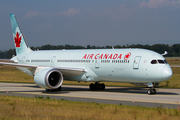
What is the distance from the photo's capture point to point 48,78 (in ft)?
87.0

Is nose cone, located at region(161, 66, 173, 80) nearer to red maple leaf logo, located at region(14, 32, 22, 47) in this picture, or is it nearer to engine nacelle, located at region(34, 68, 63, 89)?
engine nacelle, located at region(34, 68, 63, 89)

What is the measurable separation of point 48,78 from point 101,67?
16.3ft

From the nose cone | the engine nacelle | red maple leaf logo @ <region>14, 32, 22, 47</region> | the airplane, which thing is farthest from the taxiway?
red maple leaf logo @ <region>14, 32, 22, 47</region>

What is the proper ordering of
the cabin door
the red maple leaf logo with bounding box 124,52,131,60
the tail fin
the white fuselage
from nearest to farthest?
the white fuselage < the cabin door < the red maple leaf logo with bounding box 124,52,131,60 < the tail fin

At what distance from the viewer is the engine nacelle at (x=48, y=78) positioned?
2595 centimetres

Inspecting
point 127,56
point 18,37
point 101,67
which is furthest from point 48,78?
point 18,37

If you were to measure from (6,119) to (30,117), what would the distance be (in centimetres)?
102

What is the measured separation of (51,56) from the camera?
106 feet

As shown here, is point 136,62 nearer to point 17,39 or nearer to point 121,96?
point 121,96

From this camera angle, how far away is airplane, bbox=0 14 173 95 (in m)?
23.7

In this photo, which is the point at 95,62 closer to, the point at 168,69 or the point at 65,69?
the point at 65,69

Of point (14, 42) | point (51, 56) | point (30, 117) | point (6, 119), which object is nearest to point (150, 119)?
point (30, 117)

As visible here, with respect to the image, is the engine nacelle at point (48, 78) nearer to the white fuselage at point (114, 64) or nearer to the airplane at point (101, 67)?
the airplane at point (101, 67)

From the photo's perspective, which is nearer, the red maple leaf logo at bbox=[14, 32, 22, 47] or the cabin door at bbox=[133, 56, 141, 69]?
the cabin door at bbox=[133, 56, 141, 69]
